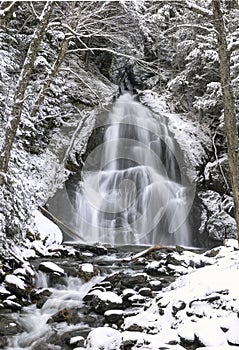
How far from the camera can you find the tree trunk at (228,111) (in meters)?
5.32

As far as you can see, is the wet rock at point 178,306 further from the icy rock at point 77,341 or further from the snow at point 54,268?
the snow at point 54,268

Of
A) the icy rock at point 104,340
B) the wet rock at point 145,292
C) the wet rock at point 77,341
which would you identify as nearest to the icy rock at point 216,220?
the wet rock at point 145,292

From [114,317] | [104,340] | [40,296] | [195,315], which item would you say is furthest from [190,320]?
[40,296]

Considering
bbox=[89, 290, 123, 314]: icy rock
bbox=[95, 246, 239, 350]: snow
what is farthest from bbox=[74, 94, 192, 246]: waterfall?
bbox=[95, 246, 239, 350]: snow

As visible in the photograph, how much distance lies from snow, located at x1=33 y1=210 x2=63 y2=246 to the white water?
2.28 m

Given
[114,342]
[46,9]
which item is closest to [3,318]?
[114,342]

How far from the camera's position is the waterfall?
40.9 ft

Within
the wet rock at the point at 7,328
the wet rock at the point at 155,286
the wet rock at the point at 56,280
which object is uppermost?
the wet rock at the point at 56,280

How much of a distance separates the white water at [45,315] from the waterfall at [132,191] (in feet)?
13.7

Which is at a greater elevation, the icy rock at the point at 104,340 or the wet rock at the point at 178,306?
the wet rock at the point at 178,306

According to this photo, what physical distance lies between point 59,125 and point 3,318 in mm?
9525

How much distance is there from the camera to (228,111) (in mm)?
5500

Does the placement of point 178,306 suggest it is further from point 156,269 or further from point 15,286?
point 15,286

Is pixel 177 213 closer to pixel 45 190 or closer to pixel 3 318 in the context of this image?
pixel 45 190
